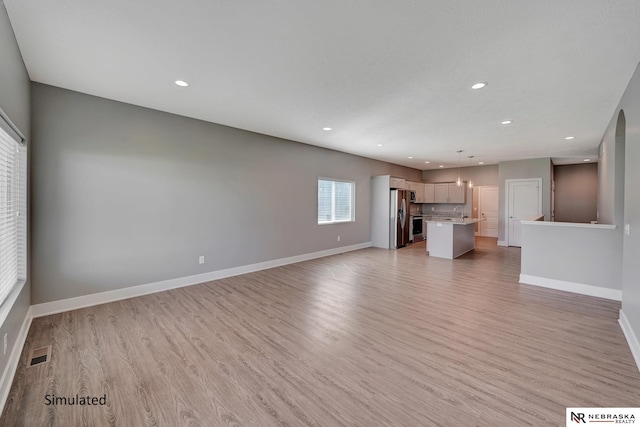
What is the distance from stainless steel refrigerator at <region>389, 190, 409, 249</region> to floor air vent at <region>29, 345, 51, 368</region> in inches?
280

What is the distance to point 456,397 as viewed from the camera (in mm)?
1857

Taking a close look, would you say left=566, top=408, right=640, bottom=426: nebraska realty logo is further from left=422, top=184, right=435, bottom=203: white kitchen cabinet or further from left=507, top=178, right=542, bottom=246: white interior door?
left=422, top=184, right=435, bottom=203: white kitchen cabinet

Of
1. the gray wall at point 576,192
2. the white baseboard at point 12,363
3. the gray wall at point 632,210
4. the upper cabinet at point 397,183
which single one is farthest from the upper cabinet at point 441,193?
the white baseboard at point 12,363

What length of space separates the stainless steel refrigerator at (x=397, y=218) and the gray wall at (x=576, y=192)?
5677 mm

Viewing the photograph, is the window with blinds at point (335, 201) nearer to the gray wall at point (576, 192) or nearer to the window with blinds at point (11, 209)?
the window with blinds at point (11, 209)

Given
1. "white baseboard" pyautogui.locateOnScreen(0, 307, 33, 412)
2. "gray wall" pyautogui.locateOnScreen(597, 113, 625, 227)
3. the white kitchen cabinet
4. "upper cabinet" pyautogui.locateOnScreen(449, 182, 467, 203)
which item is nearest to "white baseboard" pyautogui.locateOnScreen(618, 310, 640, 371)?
"gray wall" pyautogui.locateOnScreen(597, 113, 625, 227)

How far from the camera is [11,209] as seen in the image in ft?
7.97

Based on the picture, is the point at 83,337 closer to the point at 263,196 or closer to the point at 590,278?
the point at 263,196

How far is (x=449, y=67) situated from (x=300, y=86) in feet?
5.22

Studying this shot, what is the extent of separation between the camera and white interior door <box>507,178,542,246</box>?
25.8ft

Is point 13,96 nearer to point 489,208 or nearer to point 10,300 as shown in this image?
point 10,300

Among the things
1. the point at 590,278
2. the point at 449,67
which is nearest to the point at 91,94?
the point at 449,67

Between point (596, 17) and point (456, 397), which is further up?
point (596, 17)

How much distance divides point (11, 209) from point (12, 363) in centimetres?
132
